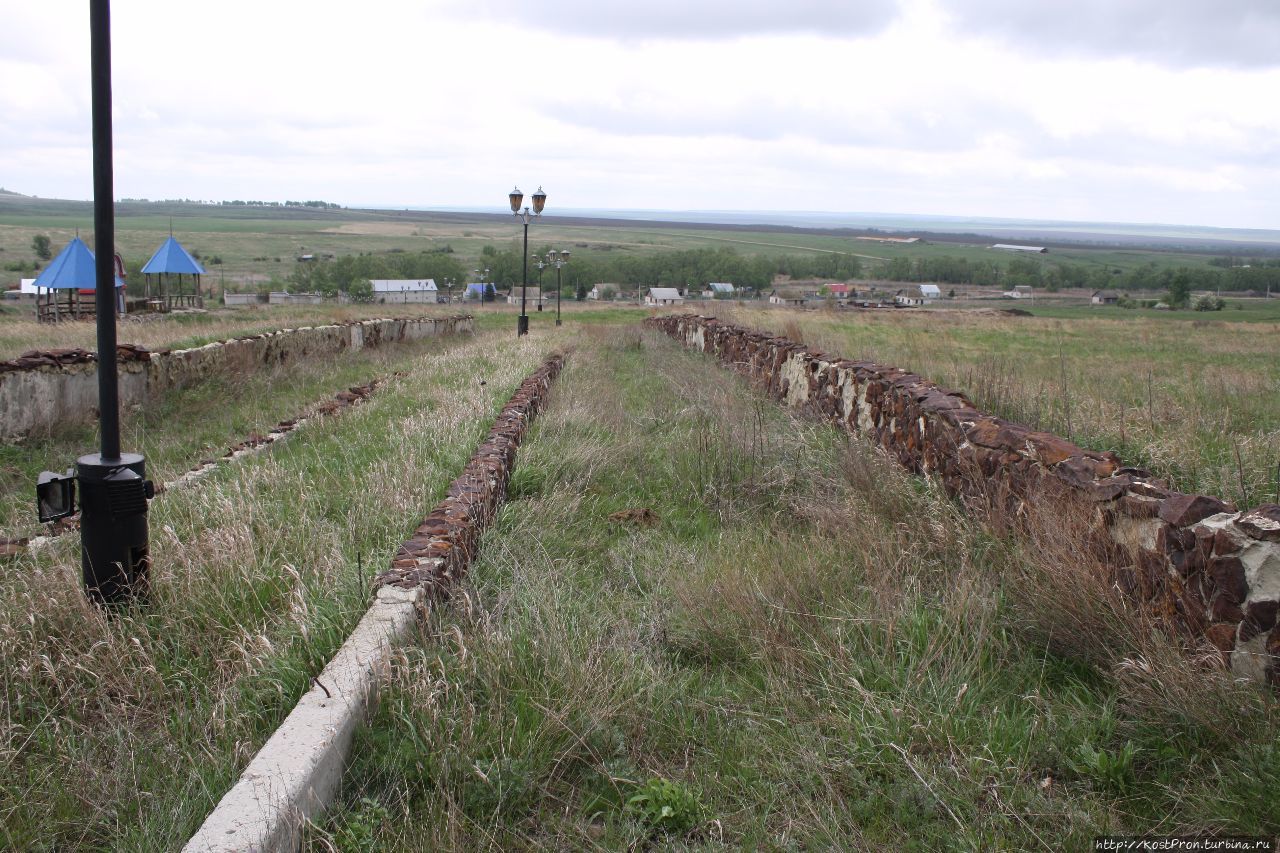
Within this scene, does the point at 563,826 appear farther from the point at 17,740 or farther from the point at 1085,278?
the point at 1085,278

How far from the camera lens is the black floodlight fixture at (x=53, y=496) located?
3.57 metres

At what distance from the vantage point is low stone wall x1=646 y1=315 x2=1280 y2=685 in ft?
9.70

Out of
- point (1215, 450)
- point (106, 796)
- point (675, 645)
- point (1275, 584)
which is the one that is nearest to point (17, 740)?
point (106, 796)

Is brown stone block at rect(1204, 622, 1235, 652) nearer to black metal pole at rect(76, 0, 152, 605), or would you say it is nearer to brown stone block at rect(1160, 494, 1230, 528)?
brown stone block at rect(1160, 494, 1230, 528)

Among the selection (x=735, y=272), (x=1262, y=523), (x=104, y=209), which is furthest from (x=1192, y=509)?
(x=735, y=272)

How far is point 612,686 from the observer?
3.21 metres

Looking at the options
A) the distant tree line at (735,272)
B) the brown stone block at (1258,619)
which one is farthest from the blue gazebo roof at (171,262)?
the distant tree line at (735,272)

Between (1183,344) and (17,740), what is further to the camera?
(1183,344)

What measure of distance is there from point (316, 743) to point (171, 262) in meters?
38.0

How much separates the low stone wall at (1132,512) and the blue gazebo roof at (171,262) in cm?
3462

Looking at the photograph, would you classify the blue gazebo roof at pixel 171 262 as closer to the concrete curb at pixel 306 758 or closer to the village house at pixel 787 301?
the village house at pixel 787 301

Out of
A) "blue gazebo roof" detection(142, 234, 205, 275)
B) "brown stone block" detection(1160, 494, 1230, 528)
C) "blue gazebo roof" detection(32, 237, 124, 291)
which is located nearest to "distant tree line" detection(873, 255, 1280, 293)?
"blue gazebo roof" detection(142, 234, 205, 275)

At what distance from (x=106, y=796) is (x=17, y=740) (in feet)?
1.93

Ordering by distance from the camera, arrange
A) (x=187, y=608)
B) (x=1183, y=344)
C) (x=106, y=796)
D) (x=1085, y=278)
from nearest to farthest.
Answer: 1. (x=106, y=796)
2. (x=187, y=608)
3. (x=1183, y=344)
4. (x=1085, y=278)
